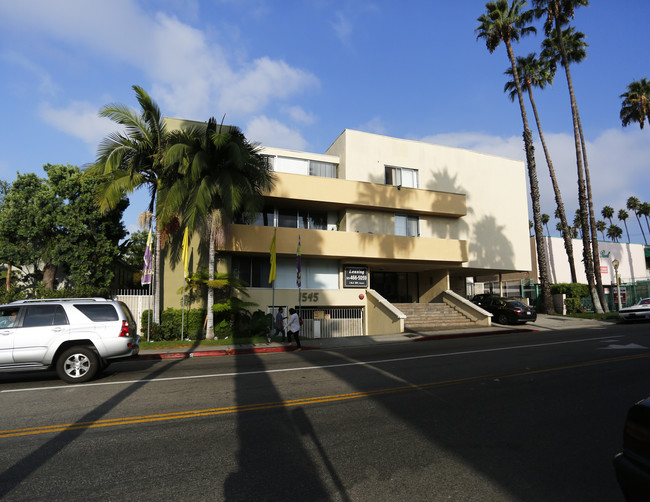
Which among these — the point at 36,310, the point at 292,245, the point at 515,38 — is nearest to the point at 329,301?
the point at 292,245

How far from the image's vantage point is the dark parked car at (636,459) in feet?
8.29

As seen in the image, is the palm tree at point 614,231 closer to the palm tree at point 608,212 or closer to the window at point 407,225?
the palm tree at point 608,212

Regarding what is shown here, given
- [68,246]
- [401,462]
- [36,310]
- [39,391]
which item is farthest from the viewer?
[68,246]

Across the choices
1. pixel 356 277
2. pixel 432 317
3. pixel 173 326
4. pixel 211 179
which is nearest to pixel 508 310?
pixel 432 317

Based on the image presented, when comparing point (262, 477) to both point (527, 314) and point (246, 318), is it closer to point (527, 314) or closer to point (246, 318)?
point (246, 318)

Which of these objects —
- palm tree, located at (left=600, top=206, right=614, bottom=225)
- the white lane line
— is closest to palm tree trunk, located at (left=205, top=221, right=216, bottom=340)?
the white lane line

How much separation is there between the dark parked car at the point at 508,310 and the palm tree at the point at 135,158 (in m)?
19.1

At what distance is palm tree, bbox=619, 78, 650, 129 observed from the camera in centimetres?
3178

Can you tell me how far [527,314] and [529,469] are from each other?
2116 centimetres

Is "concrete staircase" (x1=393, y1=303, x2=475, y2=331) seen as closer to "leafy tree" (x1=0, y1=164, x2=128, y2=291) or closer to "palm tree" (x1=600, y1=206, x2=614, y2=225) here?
"leafy tree" (x1=0, y1=164, x2=128, y2=291)

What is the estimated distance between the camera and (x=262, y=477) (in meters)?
3.97

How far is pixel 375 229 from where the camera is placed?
983 inches

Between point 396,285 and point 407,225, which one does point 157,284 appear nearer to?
point 407,225

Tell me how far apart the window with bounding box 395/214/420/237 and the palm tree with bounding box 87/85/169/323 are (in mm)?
14233
